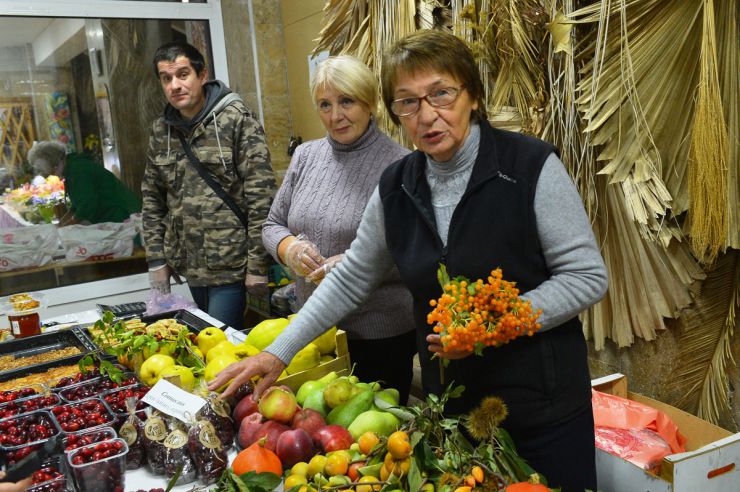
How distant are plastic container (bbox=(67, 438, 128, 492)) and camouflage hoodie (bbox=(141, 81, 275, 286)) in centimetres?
180

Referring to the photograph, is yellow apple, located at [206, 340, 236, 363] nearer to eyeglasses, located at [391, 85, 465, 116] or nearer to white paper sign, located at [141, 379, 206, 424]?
white paper sign, located at [141, 379, 206, 424]

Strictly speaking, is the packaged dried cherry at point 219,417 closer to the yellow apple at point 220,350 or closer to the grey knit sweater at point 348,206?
the yellow apple at point 220,350

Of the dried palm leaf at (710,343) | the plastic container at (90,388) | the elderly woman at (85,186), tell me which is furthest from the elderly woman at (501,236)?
the elderly woman at (85,186)

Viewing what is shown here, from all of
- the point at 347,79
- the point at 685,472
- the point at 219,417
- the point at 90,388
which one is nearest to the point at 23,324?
the point at 90,388

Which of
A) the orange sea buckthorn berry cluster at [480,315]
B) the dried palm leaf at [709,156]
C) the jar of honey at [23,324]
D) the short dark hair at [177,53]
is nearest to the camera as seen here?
the orange sea buckthorn berry cluster at [480,315]

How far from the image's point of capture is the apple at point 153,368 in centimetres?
184

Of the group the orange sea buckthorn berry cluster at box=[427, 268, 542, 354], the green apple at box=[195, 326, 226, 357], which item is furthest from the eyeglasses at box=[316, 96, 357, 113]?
the orange sea buckthorn berry cluster at box=[427, 268, 542, 354]

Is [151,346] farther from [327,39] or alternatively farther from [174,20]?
[174,20]

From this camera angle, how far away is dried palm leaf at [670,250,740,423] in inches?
91.0

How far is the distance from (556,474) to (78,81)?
14.6 feet

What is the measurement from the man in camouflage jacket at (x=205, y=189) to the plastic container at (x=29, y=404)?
1442 mm

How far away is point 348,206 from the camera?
2180 millimetres

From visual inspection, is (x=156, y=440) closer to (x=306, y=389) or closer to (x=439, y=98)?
(x=306, y=389)

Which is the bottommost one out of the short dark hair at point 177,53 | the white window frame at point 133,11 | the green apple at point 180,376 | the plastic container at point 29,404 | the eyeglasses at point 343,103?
the plastic container at point 29,404
